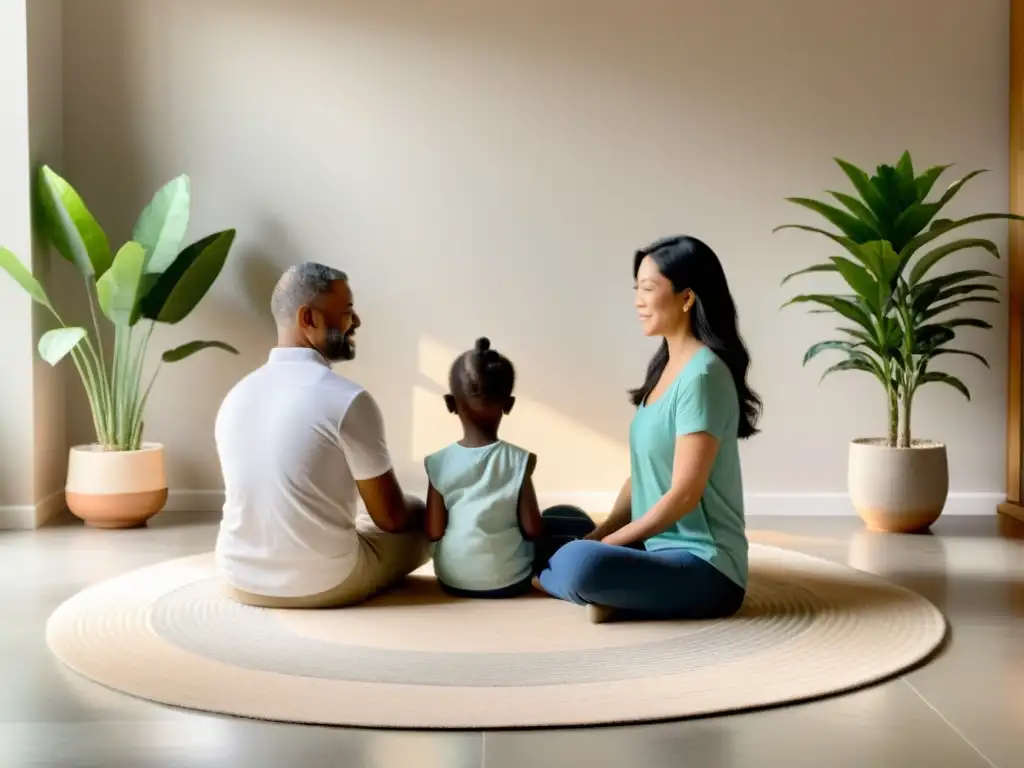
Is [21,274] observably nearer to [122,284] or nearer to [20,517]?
[122,284]

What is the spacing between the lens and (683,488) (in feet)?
9.86

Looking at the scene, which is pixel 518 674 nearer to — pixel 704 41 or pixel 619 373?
pixel 619 373

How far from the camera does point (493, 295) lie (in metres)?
4.80

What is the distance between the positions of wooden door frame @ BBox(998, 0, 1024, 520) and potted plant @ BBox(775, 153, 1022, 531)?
0.33 metres

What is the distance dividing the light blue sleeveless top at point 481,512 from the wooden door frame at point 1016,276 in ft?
7.64

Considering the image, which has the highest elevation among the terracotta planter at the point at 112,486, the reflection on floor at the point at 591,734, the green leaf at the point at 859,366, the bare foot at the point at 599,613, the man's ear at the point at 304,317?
the man's ear at the point at 304,317

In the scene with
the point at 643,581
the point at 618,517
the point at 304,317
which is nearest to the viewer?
the point at 643,581

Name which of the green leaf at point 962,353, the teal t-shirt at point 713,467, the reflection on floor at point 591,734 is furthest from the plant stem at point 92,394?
the green leaf at point 962,353

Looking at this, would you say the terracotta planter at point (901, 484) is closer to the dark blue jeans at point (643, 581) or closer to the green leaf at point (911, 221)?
the green leaf at point (911, 221)

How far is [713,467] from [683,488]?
0.15m

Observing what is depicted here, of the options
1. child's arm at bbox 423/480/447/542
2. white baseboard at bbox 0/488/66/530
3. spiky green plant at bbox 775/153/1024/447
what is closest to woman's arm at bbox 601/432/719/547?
child's arm at bbox 423/480/447/542

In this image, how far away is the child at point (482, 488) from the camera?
3.12 m

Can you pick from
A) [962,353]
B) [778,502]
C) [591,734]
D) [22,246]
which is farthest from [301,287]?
[962,353]

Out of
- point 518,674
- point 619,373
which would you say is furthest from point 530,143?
point 518,674
